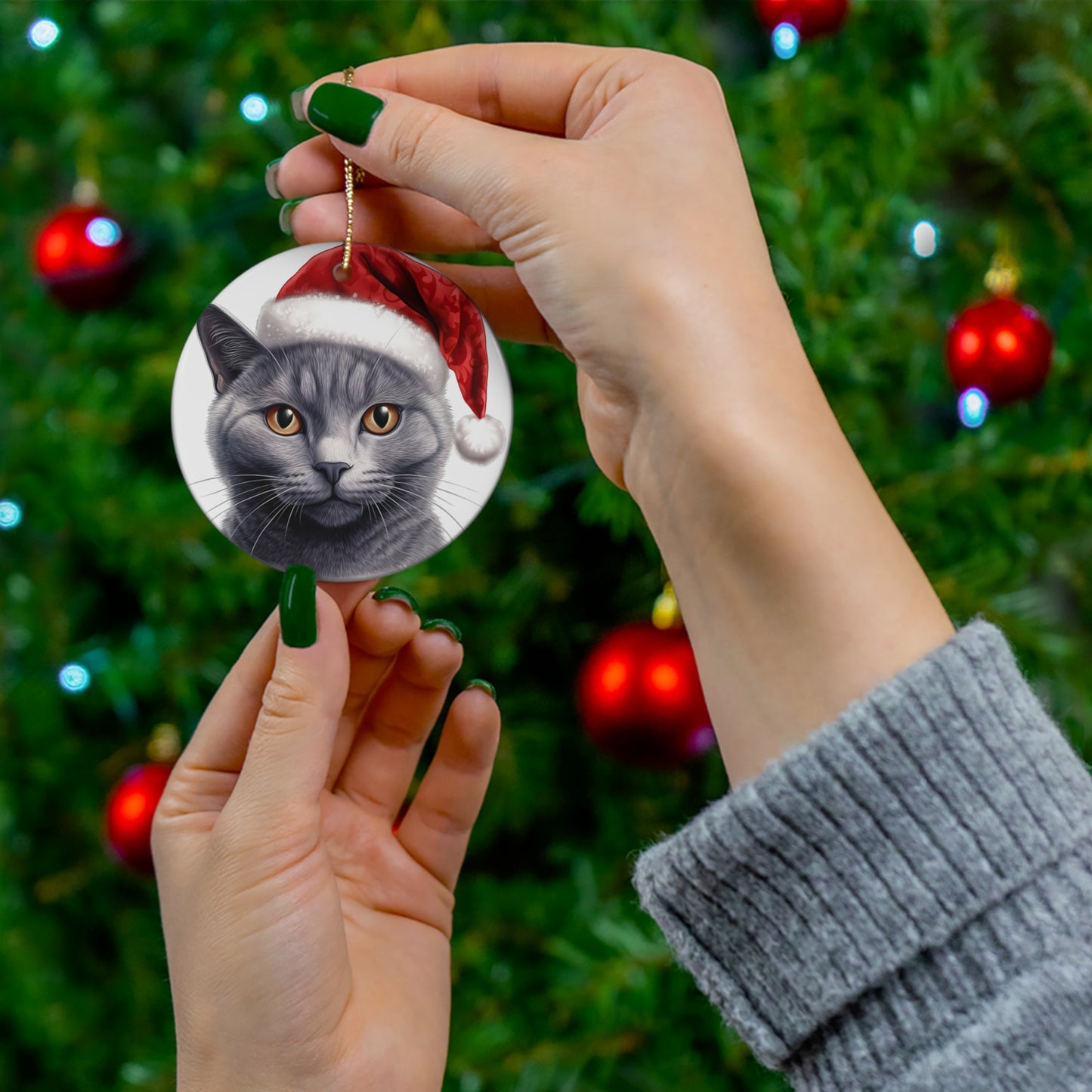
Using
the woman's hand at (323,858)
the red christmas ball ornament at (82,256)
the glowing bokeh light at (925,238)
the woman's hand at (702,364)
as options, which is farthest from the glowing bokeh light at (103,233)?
the glowing bokeh light at (925,238)

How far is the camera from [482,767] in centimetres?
71

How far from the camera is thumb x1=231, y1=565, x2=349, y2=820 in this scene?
52cm

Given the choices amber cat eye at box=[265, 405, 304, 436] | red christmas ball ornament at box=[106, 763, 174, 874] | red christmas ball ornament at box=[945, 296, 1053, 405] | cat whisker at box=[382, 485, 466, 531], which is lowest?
red christmas ball ornament at box=[106, 763, 174, 874]

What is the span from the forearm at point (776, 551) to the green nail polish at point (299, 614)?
24cm

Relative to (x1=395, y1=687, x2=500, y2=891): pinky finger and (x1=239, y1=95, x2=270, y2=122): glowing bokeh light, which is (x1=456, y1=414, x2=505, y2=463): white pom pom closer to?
(x1=395, y1=687, x2=500, y2=891): pinky finger

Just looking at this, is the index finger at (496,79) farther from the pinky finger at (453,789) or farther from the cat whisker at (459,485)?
the pinky finger at (453,789)

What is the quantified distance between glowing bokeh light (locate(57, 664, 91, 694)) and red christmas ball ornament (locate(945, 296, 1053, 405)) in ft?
2.92

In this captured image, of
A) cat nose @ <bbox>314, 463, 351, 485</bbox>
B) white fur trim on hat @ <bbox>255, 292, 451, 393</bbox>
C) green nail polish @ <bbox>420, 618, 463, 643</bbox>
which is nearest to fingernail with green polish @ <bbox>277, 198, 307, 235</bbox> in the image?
white fur trim on hat @ <bbox>255, 292, 451, 393</bbox>

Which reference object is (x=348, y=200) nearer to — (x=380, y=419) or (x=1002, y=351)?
(x=380, y=419)

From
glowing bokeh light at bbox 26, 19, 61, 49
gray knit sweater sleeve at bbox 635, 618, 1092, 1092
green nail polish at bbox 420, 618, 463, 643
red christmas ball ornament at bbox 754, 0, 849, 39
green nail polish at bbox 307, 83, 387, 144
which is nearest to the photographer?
gray knit sweater sleeve at bbox 635, 618, 1092, 1092

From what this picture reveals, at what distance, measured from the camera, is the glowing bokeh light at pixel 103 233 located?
34.1 inches

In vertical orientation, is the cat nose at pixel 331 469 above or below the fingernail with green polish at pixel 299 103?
below

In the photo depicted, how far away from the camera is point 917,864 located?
0.46 m

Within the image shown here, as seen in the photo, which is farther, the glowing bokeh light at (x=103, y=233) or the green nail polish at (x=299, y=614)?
the glowing bokeh light at (x=103, y=233)
